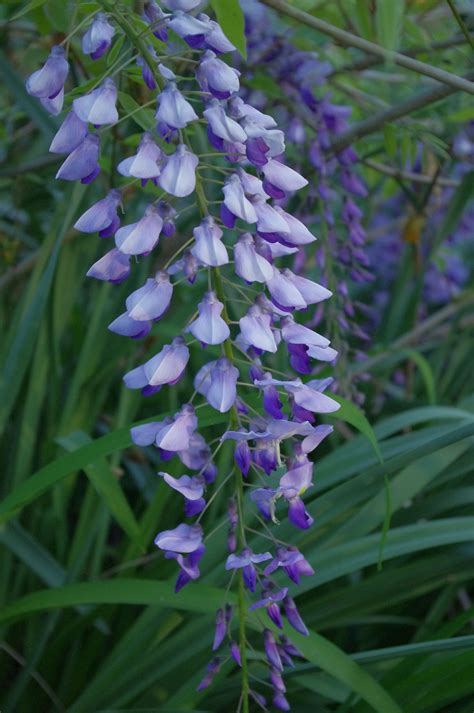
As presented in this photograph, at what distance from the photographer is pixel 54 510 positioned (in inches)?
64.9

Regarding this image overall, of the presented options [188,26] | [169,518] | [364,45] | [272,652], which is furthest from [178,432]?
[169,518]

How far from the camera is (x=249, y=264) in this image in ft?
2.72

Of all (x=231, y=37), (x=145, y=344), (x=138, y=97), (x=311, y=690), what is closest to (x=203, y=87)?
(x=231, y=37)

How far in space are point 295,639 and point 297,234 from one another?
1.94ft

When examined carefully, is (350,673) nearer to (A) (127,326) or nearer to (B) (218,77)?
(A) (127,326)

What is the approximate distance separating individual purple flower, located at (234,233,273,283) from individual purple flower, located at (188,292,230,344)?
0.12 feet

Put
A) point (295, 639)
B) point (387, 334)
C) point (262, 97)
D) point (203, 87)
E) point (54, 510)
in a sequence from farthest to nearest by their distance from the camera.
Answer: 1. point (387, 334)
2. point (262, 97)
3. point (54, 510)
4. point (295, 639)
5. point (203, 87)

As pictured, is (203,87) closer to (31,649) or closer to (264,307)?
(264,307)

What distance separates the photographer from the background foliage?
1145 millimetres

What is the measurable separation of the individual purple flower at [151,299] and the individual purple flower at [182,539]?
0.74ft

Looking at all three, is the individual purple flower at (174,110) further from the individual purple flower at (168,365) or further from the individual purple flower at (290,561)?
the individual purple flower at (290,561)

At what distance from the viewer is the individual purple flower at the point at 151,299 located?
827mm

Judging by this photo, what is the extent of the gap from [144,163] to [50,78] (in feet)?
0.44

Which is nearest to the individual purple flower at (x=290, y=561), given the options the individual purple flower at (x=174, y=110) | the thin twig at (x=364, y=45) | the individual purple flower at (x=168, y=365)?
the individual purple flower at (x=168, y=365)
